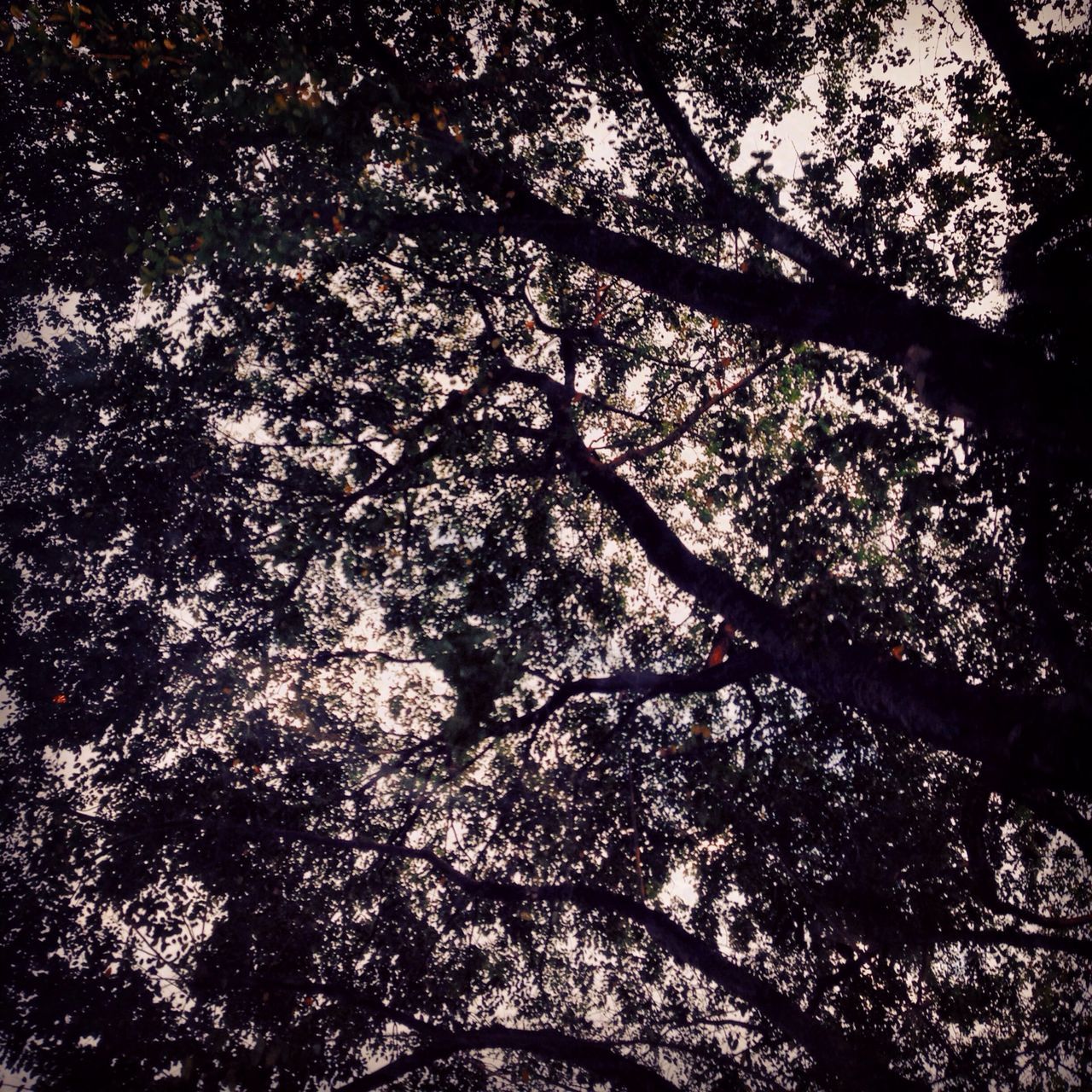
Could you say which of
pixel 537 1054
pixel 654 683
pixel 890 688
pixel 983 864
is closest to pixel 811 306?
pixel 890 688

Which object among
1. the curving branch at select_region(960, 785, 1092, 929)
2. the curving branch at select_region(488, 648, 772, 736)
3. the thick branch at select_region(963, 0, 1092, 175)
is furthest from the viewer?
the curving branch at select_region(960, 785, 1092, 929)

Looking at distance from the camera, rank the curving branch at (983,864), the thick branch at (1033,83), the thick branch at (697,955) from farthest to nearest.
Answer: the curving branch at (983,864), the thick branch at (697,955), the thick branch at (1033,83)

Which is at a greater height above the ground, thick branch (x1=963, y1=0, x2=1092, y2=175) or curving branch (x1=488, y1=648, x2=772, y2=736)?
thick branch (x1=963, y1=0, x2=1092, y2=175)

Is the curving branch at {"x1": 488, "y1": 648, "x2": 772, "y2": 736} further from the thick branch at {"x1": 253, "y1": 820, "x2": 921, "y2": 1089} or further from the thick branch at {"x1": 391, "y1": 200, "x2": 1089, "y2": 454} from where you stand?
the thick branch at {"x1": 391, "y1": 200, "x2": 1089, "y2": 454}

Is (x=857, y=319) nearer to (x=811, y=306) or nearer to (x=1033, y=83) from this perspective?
(x=811, y=306)

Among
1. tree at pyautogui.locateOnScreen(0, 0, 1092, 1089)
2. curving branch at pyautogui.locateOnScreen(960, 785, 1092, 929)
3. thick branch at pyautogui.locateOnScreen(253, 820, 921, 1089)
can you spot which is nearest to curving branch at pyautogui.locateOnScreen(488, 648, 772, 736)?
tree at pyautogui.locateOnScreen(0, 0, 1092, 1089)

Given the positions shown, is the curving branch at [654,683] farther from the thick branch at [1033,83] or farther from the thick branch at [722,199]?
the thick branch at [1033,83]

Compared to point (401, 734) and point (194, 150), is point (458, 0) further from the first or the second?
point (401, 734)

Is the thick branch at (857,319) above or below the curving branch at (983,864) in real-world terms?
above

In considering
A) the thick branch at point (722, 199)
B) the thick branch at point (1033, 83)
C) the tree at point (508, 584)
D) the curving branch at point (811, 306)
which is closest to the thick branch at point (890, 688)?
the tree at point (508, 584)

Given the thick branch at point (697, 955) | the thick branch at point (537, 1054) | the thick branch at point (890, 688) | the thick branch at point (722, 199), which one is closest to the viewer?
the thick branch at point (890, 688)
